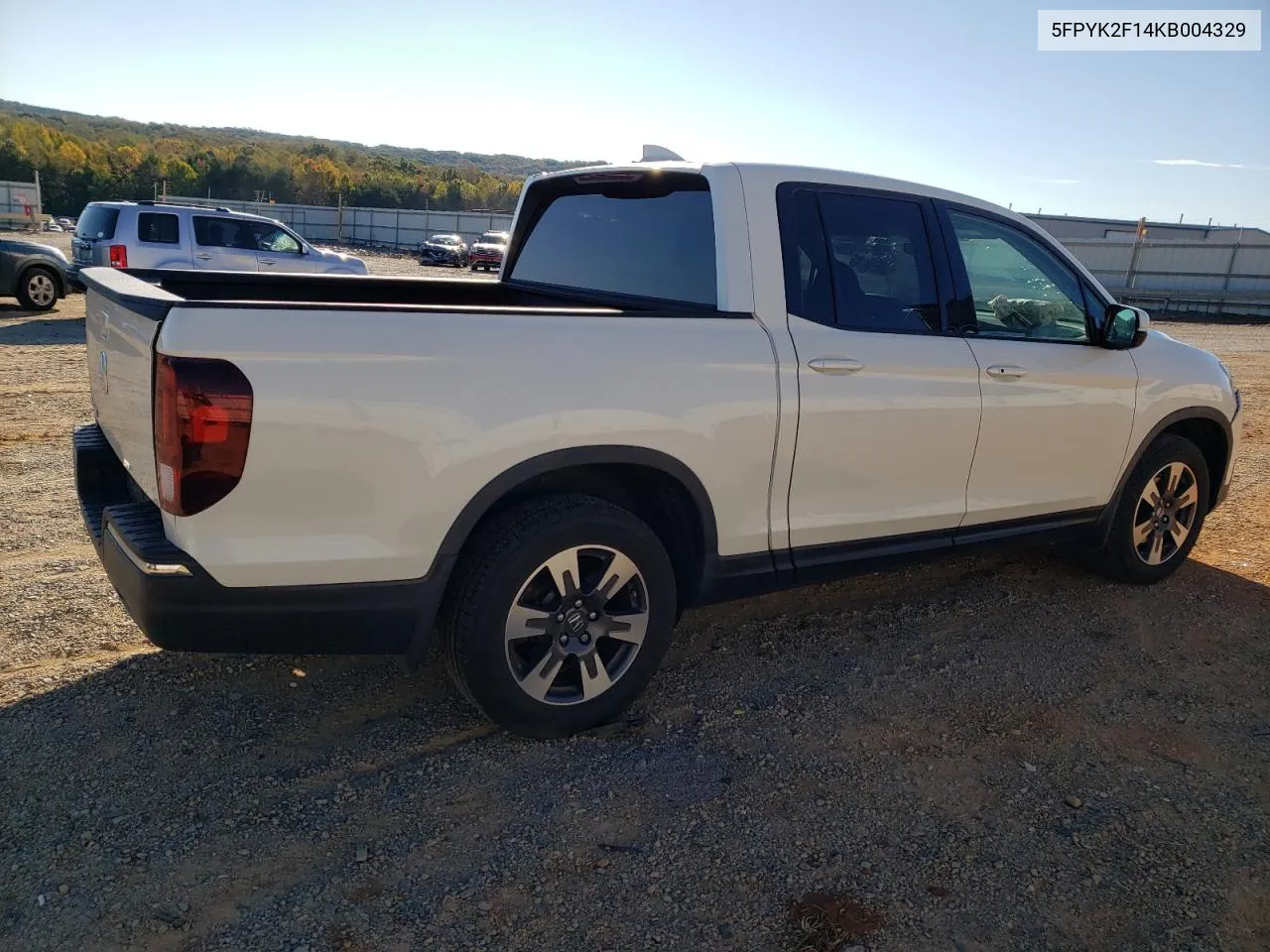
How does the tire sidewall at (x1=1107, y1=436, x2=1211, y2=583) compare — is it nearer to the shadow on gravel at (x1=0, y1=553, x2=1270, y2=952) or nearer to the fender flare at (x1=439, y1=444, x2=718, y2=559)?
the shadow on gravel at (x1=0, y1=553, x2=1270, y2=952)

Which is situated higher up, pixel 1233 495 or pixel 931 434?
pixel 931 434

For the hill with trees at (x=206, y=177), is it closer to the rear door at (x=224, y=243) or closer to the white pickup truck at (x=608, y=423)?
the rear door at (x=224, y=243)

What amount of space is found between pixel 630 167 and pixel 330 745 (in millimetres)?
2529

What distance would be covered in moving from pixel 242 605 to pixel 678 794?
1438 millimetres

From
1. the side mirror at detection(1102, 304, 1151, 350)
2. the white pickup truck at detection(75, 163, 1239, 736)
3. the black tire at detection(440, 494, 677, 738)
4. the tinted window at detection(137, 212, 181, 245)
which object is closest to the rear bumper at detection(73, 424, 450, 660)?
the white pickup truck at detection(75, 163, 1239, 736)

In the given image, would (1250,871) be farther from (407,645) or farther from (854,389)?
(407,645)

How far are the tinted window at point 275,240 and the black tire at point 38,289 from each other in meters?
2.91

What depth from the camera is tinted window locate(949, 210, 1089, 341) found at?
13.8 ft

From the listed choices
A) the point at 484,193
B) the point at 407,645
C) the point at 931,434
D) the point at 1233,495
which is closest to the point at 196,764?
the point at 407,645

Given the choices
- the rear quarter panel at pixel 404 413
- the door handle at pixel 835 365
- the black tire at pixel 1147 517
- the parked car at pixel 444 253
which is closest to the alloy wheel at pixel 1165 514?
Answer: the black tire at pixel 1147 517

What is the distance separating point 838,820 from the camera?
9.75 ft

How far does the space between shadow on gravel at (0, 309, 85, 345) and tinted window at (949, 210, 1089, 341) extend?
11162mm

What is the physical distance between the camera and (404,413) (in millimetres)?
2758

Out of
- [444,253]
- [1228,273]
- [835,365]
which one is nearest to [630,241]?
[835,365]
